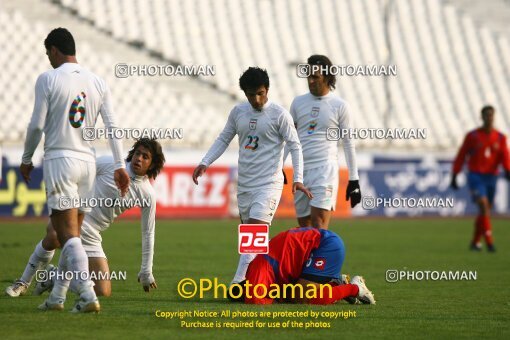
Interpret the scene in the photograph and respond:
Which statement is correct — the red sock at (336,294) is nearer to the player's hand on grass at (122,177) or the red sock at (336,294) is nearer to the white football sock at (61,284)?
the player's hand on grass at (122,177)

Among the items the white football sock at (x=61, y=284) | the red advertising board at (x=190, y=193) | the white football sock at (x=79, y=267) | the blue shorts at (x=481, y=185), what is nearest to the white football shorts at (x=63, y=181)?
the white football sock at (x=79, y=267)

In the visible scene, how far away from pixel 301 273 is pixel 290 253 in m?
0.21

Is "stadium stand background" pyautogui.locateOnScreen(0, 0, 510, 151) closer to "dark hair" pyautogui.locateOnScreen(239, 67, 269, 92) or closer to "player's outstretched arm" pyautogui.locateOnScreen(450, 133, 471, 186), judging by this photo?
"player's outstretched arm" pyautogui.locateOnScreen(450, 133, 471, 186)

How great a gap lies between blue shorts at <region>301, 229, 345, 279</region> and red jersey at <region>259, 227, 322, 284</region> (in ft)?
0.21

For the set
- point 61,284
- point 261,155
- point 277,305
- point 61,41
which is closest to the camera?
point 61,41

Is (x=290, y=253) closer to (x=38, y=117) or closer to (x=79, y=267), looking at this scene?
(x=79, y=267)

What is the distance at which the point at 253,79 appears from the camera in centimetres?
912

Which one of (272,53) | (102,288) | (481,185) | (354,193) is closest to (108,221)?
(102,288)

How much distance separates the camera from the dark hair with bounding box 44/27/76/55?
771 centimetres

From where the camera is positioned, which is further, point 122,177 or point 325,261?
point 325,261

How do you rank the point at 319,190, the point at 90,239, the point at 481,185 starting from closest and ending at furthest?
the point at 90,239 → the point at 319,190 → the point at 481,185

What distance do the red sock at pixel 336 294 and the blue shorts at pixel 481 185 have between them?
8.33 metres

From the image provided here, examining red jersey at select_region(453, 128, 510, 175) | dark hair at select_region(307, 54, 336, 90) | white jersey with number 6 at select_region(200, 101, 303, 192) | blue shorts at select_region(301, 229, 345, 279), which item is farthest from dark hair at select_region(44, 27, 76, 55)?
red jersey at select_region(453, 128, 510, 175)

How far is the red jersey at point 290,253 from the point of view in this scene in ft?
29.3
